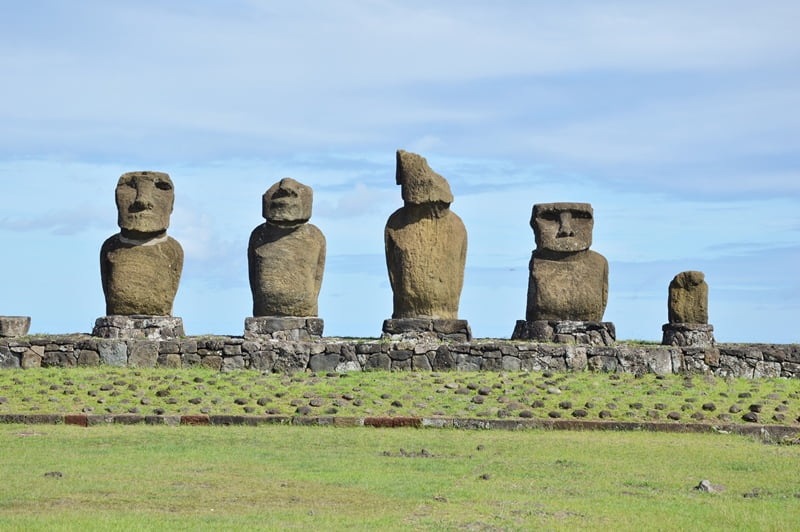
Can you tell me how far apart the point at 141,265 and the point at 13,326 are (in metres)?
2.52

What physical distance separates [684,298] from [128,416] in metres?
12.4

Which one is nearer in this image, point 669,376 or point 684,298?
point 669,376

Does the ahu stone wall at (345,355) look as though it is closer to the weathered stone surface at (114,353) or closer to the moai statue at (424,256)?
the weathered stone surface at (114,353)

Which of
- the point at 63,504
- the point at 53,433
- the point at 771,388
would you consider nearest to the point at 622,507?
the point at 63,504

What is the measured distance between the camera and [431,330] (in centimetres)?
2248

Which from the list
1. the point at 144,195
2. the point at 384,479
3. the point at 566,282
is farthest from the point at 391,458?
the point at 144,195

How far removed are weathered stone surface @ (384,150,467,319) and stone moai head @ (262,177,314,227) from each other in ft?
5.29

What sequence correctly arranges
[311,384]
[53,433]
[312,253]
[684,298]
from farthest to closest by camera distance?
[684,298] → [312,253] → [311,384] → [53,433]

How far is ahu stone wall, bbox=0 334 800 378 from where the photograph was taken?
21.0 meters

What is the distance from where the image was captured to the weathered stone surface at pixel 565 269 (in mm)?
24250

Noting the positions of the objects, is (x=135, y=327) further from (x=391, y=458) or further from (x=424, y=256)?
(x=391, y=458)

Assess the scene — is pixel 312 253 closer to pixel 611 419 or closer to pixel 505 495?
pixel 611 419

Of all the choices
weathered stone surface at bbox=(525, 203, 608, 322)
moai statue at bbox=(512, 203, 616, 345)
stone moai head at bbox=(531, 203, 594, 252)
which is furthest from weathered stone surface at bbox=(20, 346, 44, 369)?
stone moai head at bbox=(531, 203, 594, 252)

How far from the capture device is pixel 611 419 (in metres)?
17.3
